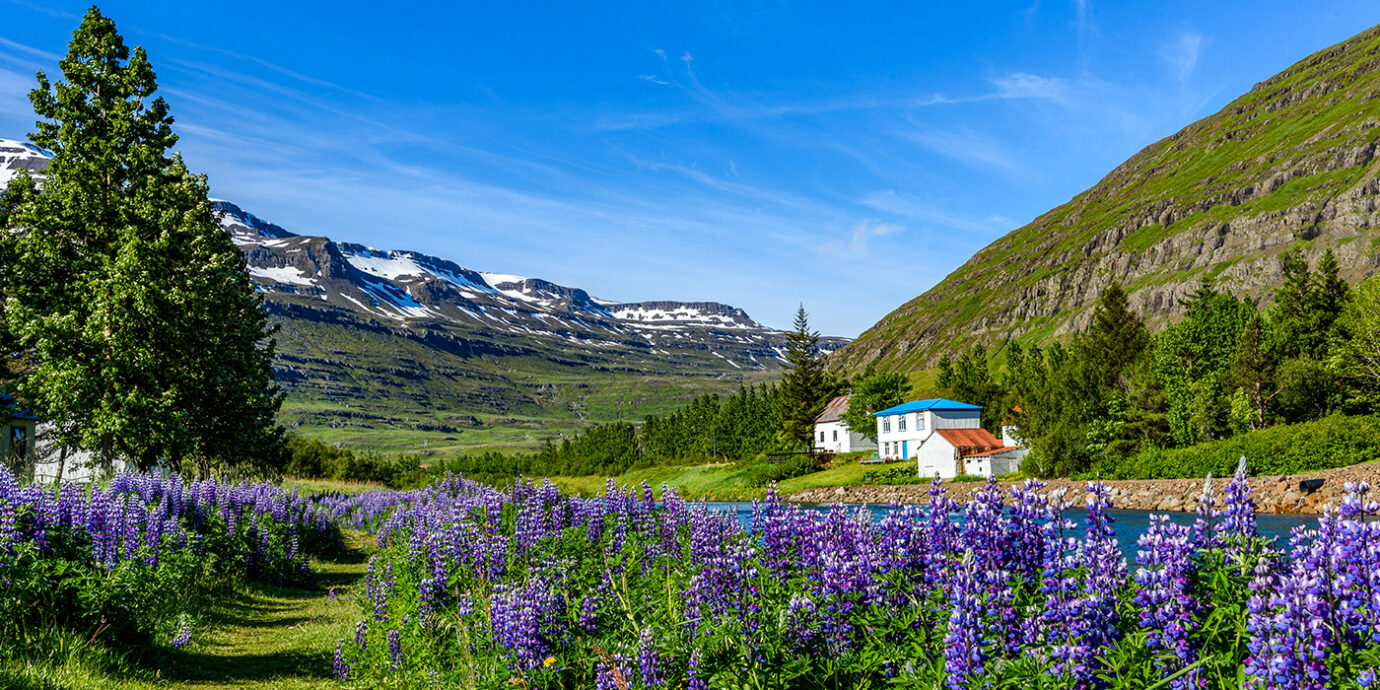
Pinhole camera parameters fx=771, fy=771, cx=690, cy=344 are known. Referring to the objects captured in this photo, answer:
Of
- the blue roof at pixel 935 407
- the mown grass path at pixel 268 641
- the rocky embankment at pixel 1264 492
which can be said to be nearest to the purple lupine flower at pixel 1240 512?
the mown grass path at pixel 268 641

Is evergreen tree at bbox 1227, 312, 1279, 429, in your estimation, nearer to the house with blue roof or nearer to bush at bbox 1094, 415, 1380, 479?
bush at bbox 1094, 415, 1380, 479

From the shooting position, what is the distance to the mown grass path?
8.86 m

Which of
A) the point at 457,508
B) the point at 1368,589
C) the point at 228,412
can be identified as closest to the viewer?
the point at 1368,589

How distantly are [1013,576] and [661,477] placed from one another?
90137 mm

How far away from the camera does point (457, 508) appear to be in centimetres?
1191

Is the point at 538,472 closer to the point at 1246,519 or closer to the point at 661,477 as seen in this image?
the point at 661,477

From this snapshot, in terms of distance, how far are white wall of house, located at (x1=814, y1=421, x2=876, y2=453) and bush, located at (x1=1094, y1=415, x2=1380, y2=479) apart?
51501 mm

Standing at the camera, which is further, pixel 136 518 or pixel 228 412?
pixel 228 412

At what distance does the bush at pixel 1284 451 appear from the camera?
4319 centimetres

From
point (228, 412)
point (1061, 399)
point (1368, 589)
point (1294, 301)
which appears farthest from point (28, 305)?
point (1294, 301)

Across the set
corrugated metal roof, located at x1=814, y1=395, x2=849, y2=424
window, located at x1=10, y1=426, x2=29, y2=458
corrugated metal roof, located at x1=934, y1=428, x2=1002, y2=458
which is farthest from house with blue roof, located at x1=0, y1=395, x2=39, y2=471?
corrugated metal roof, located at x1=814, y1=395, x2=849, y2=424

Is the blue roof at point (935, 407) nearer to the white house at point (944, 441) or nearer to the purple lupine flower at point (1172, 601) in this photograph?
the white house at point (944, 441)

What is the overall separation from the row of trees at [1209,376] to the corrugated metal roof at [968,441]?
4.31m

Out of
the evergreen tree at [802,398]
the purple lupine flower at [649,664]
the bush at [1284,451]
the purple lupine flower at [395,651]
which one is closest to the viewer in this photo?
the purple lupine flower at [649,664]
